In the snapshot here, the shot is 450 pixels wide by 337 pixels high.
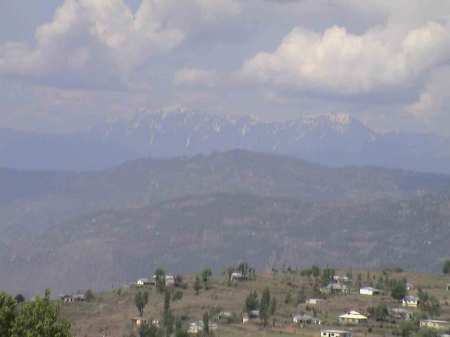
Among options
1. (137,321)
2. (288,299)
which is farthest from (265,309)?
(137,321)

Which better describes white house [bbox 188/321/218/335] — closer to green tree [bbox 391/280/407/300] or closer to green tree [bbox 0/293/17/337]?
green tree [bbox 391/280/407/300]

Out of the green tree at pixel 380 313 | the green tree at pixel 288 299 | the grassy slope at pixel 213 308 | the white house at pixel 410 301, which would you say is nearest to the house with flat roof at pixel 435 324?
the grassy slope at pixel 213 308

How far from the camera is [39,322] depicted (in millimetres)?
64625

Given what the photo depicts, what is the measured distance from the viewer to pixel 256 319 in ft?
557

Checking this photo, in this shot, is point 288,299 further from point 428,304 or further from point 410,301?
point 428,304

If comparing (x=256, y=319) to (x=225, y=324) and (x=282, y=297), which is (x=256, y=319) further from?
(x=282, y=297)

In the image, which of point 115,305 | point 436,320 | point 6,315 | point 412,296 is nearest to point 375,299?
point 412,296

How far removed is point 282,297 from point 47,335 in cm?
13246

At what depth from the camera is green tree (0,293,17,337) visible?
65.8 m

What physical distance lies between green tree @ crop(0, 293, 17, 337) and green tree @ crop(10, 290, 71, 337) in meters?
0.50

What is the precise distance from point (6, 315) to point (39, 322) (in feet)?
9.80

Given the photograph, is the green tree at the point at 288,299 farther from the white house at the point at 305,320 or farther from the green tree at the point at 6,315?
the green tree at the point at 6,315

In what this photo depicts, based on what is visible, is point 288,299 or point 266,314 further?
point 288,299

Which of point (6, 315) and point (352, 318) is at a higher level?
point (352, 318)
